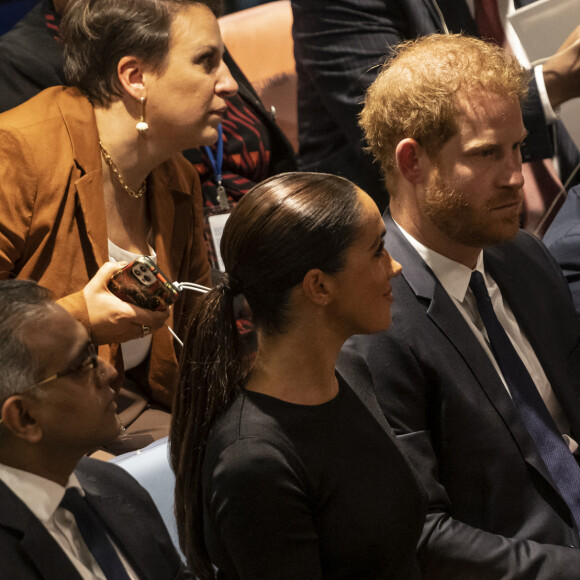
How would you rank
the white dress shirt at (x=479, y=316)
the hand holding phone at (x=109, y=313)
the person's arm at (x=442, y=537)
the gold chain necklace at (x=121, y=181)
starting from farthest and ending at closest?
the gold chain necklace at (x=121, y=181) → the white dress shirt at (x=479, y=316) → the hand holding phone at (x=109, y=313) → the person's arm at (x=442, y=537)

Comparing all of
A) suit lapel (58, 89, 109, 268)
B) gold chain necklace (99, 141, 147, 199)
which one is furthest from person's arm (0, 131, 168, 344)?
gold chain necklace (99, 141, 147, 199)

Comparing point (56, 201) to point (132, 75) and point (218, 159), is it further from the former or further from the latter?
point (218, 159)

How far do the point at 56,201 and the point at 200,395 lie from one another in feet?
2.44

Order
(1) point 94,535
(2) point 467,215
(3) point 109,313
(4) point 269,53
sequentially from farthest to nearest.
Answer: (4) point 269,53 < (2) point 467,215 < (3) point 109,313 < (1) point 94,535

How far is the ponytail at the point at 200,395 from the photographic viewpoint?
145 cm

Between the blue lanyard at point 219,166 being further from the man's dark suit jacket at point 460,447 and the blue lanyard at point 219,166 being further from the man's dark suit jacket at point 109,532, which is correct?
the man's dark suit jacket at point 109,532

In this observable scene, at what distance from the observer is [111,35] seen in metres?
2.13

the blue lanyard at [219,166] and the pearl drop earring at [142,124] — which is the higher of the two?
the pearl drop earring at [142,124]

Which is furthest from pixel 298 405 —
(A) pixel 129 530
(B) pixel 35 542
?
(B) pixel 35 542

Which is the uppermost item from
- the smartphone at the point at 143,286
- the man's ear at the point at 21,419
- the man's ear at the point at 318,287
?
the man's ear at the point at 318,287

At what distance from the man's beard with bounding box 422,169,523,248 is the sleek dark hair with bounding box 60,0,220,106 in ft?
2.32

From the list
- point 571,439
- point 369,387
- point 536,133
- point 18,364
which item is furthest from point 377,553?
point 536,133

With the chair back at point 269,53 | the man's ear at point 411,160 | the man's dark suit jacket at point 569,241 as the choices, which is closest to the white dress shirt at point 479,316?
the man's ear at point 411,160

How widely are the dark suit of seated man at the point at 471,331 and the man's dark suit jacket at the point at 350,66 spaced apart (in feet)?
1.80
